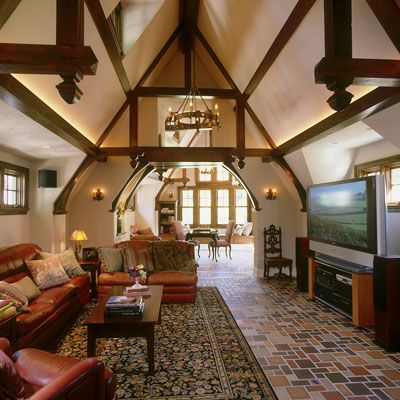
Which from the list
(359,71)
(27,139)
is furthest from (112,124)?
(359,71)

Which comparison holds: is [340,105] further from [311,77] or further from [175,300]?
[175,300]

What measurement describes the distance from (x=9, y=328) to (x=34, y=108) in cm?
218

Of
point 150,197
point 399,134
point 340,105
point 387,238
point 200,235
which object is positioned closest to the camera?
point 340,105

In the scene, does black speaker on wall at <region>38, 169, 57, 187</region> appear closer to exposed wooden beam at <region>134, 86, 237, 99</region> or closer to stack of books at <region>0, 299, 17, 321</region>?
exposed wooden beam at <region>134, 86, 237, 99</region>

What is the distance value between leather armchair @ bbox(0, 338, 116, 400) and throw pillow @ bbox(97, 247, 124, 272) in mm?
3014

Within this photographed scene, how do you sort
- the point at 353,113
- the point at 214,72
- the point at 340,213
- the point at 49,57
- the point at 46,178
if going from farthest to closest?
the point at 214,72, the point at 46,178, the point at 340,213, the point at 353,113, the point at 49,57

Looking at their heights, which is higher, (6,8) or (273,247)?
(6,8)

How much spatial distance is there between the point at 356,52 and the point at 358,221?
2.02 meters

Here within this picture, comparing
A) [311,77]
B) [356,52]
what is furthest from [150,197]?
[356,52]

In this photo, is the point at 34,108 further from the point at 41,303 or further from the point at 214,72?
the point at 214,72

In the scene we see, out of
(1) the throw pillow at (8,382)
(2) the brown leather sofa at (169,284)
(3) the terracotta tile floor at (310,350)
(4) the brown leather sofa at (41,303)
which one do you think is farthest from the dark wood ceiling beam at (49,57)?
(2) the brown leather sofa at (169,284)

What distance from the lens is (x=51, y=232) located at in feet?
18.2

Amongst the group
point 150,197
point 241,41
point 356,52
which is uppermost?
point 241,41

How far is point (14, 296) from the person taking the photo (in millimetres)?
3025
